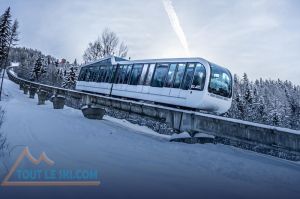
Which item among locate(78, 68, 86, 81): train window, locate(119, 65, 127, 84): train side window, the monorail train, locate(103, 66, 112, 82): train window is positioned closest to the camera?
the monorail train

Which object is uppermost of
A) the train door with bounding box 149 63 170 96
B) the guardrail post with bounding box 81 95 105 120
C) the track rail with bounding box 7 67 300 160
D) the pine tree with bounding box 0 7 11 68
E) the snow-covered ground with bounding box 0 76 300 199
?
the pine tree with bounding box 0 7 11 68

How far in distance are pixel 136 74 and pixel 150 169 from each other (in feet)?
38.1

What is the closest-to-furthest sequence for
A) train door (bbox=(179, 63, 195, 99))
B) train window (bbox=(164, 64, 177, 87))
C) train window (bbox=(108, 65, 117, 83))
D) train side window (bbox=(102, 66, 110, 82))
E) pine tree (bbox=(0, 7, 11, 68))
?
train door (bbox=(179, 63, 195, 99)) → train window (bbox=(164, 64, 177, 87)) → train window (bbox=(108, 65, 117, 83)) → train side window (bbox=(102, 66, 110, 82)) → pine tree (bbox=(0, 7, 11, 68))

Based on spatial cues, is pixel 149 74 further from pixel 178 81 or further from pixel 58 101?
pixel 58 101

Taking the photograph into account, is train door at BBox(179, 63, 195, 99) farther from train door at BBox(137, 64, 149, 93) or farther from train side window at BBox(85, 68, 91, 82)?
train side window at BBox(85, 68, 91, 82)

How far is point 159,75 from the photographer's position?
1492 centimetres

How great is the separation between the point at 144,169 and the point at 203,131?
14.9 ft

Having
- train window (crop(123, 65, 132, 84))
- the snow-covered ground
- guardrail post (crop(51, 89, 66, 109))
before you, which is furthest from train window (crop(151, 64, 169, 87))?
guardrail post (crop(51, 89, 66, 109))

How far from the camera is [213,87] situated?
1285 cm

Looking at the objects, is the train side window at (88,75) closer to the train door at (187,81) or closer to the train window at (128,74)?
the train window at (128,74)

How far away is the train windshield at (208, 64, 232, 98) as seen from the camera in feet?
41.9

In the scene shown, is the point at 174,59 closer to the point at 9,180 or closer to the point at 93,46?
the point at 9,180

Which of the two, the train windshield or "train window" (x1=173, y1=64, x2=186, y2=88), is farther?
"train window" (x1=173, y1=64, x2=186, y2=88)

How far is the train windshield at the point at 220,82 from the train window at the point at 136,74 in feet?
16.9
